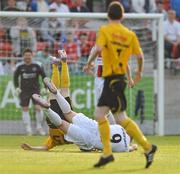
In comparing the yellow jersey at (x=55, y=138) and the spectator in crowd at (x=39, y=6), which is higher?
the spectator in crowd at (x=39, y=6)

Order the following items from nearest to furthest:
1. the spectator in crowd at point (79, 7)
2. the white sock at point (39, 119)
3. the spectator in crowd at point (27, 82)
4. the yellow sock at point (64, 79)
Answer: the yellow sock at point (64, 79) → the spectator in crowd at point (27, 82) → the white sock at point (39, 119) → the spectator in crowd at point (79, 7)

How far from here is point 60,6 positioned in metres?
25.1

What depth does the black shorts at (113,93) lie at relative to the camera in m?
11.4

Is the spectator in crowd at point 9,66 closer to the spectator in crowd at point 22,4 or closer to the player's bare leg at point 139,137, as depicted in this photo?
the spectator in crowd at point 22,4

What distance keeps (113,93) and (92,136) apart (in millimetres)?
2573

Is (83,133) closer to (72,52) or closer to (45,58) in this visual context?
(72,52)

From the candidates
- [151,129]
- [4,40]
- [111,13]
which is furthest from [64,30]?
[111,13]

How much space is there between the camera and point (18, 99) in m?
22.1

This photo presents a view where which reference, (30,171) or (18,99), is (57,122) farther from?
(18,99)

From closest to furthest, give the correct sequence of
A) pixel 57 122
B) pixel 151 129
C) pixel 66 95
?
pixel 57 122
pixel 66 95
pixel 151 129

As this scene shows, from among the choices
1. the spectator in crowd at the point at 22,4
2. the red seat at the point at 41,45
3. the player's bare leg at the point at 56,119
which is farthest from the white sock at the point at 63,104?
the spectator in crowd at the point at 22,4

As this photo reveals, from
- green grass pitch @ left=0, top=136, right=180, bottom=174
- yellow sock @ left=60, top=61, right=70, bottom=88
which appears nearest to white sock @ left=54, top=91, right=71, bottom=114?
green grass pitch @ left=0, top=136, right=180, bottom=174

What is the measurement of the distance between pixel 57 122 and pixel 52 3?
466 inches

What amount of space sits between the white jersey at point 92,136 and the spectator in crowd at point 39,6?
36.3 feet
